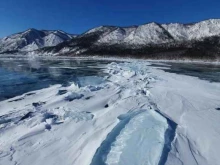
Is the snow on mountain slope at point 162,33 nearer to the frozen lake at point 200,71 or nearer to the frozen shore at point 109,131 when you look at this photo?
the frozen lake at point 200,71

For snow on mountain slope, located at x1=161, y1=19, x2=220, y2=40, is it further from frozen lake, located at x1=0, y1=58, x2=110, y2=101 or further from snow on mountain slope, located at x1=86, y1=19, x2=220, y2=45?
frozen lake, located at x1=0, y1=58, x2=110, y2=101

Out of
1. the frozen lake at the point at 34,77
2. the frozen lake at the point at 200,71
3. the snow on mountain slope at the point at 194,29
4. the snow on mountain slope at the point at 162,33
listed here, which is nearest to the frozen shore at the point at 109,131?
the frozen lake at the point at 34,77

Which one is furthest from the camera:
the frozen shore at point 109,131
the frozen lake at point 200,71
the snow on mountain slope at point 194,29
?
the snow on mountain slope at point 194,29

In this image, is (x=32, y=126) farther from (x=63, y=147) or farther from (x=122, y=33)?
(x=122, y=33)

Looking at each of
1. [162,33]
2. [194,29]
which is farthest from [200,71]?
[194,29]

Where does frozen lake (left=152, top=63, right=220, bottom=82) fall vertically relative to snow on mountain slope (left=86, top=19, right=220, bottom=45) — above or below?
below

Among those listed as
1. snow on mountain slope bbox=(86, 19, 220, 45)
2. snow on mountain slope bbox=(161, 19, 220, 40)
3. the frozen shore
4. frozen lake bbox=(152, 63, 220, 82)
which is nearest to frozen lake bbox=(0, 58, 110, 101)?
the frozen shore

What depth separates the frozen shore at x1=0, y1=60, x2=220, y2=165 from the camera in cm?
530

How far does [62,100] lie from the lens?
10.2 metres

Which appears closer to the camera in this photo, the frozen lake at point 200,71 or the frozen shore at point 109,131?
the frozen shore at point 109,131

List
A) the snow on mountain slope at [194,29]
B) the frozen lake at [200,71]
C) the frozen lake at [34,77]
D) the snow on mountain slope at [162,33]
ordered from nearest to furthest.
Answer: the frozen lake at [34,77] → the frozen lake at [200,71] → the snow on mountain slope at [162,33] → the snow on mountain slope at [194,29]

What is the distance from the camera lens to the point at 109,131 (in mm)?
6570

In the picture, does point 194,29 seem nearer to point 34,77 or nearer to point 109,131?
point 34,77

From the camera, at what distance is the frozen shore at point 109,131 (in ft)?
17.4
